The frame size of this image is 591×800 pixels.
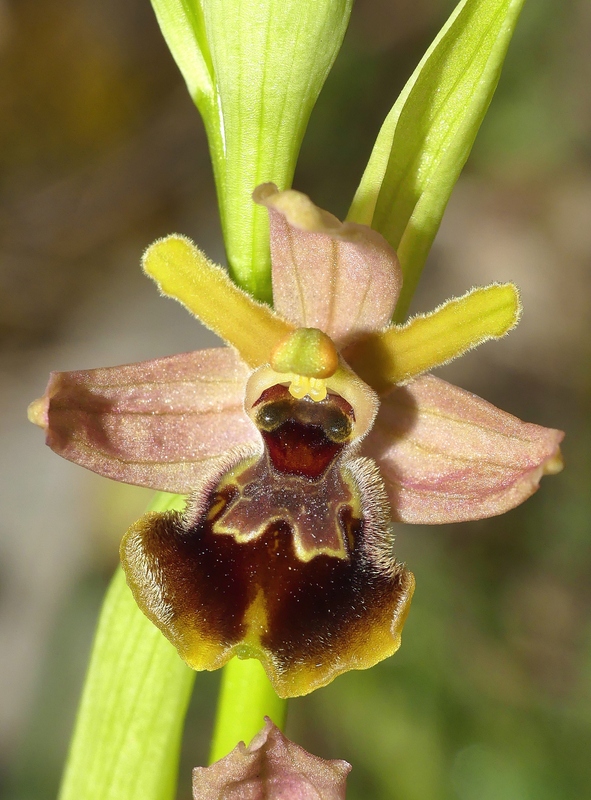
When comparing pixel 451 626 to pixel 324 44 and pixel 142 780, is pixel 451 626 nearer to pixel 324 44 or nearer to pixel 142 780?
pixel 142 780

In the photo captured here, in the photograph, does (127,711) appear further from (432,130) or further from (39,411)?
(432,130)

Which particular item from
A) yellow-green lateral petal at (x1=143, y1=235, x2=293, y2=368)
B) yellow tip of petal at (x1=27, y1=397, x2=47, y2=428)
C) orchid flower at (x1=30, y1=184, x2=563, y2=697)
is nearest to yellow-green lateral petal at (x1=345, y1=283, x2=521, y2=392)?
orchid flower at (x1=30, y1=184, x2=563, y2=697)

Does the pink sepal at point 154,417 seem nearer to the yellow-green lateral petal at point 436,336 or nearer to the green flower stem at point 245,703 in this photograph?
the yellow-green lateral petal at point 436,336

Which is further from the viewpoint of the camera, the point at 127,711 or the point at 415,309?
the point at 415,309

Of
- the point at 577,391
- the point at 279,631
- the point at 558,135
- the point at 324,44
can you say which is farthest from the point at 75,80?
the point at 279,631

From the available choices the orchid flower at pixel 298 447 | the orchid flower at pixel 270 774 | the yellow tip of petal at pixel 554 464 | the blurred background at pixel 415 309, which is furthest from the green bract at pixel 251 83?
the blurred background at pixel 415 309

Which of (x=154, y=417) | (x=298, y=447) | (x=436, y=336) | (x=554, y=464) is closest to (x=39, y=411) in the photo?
(x=154, y=417)
